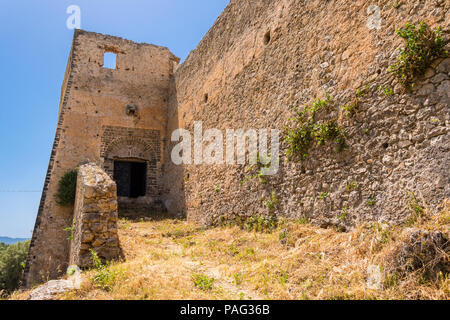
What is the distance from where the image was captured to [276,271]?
392cm

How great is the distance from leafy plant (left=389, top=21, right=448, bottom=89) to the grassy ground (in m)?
1.59

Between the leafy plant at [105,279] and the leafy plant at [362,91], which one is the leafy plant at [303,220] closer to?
the leafy plant at [362,91]

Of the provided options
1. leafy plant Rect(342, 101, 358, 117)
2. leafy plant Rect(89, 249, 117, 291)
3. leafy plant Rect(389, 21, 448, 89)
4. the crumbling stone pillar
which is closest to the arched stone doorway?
the crumbling stone pillar

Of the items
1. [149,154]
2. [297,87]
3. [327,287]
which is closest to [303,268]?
[327,287]

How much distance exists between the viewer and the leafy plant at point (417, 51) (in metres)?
3.42

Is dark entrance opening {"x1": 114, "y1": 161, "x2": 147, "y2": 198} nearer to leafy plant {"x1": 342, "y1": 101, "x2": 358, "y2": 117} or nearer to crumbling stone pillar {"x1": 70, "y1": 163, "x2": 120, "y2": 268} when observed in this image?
crumbling stone pillar {"x1": 70, "y1": 163, "x2": 120, "y2": 268}

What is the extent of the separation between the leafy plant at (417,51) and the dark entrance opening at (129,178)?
11002 mm

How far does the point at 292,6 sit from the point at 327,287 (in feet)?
16.9

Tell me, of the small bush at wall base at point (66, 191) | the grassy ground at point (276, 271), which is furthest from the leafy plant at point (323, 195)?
the small bush at wall base at point (66, 191)

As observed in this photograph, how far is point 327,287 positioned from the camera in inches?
125

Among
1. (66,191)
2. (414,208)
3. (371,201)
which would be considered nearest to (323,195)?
(371,201)

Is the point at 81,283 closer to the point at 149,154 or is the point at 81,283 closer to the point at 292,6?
the point at 292,6

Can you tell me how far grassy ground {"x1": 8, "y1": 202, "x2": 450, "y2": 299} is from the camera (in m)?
3.03
